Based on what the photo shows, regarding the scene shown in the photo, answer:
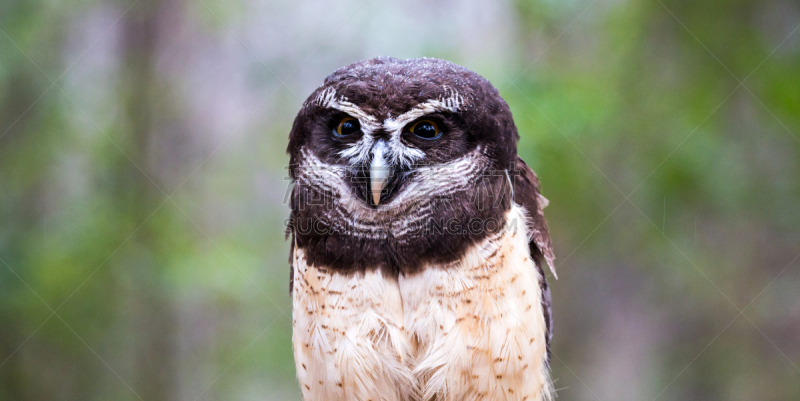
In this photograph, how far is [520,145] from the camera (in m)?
2.63

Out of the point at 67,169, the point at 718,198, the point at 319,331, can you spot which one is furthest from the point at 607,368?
the point at 67,169

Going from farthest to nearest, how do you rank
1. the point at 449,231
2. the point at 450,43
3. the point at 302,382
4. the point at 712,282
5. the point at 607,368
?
the point at 607,368
the point at 712,282
the point at 450,43
the point at 302,382
the point at 449,231

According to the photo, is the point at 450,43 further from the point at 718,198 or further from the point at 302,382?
the point at 302,382

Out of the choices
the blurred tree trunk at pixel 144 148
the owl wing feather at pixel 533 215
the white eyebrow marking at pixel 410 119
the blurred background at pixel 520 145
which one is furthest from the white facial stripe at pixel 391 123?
the blurred tree trunk at pixel 144 148

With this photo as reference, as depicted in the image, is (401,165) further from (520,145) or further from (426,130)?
(520,145)

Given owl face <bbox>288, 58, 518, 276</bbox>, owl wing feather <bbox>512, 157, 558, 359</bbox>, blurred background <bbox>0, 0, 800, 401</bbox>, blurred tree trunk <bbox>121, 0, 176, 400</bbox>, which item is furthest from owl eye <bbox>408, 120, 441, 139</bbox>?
blurred tree trunk <bbox>121, 0, 176, 400</bbox>

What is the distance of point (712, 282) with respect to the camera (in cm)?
323

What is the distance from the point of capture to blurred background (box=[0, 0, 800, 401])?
117 inches

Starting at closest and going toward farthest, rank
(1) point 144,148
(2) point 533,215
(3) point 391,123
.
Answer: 1. (3) point 391,123
2. (2) point 533,215
3. (1) point 144,148

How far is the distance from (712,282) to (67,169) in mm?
4035

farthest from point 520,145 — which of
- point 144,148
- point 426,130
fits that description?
point 144,148

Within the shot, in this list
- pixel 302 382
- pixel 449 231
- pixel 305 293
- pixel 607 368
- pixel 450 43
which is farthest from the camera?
pixel 607 368

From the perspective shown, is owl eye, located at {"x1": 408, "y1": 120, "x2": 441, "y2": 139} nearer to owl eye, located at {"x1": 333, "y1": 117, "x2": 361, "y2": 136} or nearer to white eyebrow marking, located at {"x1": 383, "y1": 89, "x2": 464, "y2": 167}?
white eyebrow marking, located at {"x1": 383, "y1": 89, "x2": 464, "y2": 167}

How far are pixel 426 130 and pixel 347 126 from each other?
22 centimetres
